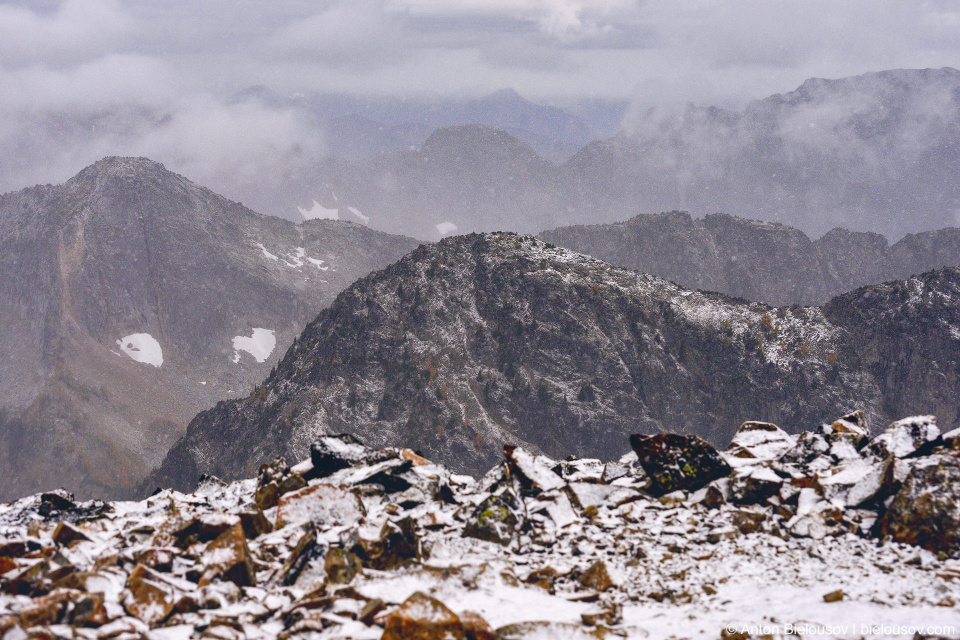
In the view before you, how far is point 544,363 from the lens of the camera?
146 m

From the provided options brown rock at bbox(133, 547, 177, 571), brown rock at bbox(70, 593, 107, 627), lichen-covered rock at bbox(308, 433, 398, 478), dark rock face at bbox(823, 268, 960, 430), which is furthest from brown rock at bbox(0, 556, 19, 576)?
dark rock face at bbox(823, 268, 960, 430)

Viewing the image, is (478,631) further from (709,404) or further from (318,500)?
(709,404)

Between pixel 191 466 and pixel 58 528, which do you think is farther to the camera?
pixel 191 466

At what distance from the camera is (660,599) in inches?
479

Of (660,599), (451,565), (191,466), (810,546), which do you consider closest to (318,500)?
(451,565)

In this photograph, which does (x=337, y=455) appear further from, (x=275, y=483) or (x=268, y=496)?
(x=268, y=496)

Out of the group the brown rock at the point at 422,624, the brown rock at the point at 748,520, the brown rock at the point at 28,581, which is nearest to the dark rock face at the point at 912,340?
the brown rock at the point at 748,520

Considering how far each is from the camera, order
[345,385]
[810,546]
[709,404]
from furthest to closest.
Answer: [709,404] → [345,385] → [810,546]

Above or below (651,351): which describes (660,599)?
above

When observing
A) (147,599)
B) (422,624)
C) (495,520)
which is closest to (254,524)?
(147,599)

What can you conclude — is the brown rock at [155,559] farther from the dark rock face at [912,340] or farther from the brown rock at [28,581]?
the dark rock face at [912,340]

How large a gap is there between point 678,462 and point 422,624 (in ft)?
36.6

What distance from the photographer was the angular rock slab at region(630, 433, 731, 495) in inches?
719

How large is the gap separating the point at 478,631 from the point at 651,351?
145 meters
